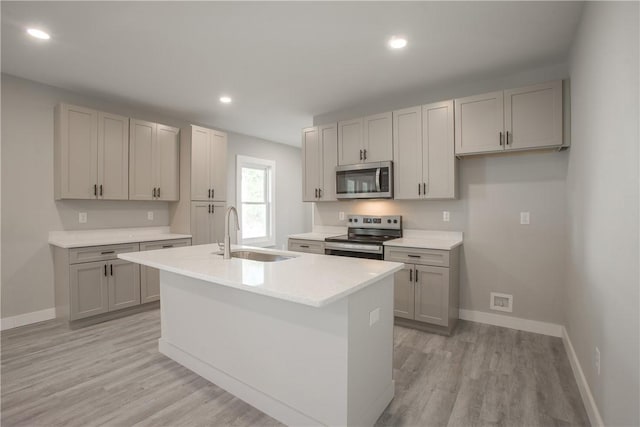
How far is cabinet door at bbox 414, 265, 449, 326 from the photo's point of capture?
309 cm

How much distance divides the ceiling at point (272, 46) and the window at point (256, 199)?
210 centimetres

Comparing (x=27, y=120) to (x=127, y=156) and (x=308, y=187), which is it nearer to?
(x=127, y=156)

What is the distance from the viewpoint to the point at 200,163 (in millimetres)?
4477

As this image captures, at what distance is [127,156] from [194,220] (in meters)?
1.14

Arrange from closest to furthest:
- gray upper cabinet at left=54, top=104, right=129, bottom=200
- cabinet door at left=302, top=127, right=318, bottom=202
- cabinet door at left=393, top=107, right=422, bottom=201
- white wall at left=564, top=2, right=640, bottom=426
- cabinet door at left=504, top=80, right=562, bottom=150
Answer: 1. white wall at left=564, top=2, right=640, bottom=426
2. cabinet door at left=504, top=80, right=562, bottom=150
3. gray upper cabinet at left=54, top=104, right=129, bottom=200
4. cabinet door at left=393, top=107, right=422, bottom=201
5. cabinet door at left=302, top=127, right=318, bottom=202

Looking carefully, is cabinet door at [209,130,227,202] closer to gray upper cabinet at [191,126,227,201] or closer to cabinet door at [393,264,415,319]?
gray upper cabinet at [191,126,227,201]

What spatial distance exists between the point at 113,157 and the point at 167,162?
0.67 meters

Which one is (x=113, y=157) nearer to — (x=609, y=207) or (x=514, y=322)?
(x=609, y=207)

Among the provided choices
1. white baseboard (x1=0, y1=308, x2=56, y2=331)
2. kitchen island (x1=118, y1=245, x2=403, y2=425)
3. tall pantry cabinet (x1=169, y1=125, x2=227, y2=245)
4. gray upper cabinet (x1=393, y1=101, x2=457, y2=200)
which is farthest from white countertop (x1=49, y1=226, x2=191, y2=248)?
gray upper cabinet (x1=393, y1=101, x2=457, y2=200)

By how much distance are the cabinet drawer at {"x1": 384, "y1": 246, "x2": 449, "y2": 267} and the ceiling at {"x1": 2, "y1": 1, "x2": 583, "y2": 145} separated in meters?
1.83

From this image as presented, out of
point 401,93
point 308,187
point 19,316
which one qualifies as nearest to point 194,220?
point 308,187

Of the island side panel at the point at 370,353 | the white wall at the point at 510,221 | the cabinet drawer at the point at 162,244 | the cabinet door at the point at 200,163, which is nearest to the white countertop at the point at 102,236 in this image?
the cabinet drawer at the point at 162,244

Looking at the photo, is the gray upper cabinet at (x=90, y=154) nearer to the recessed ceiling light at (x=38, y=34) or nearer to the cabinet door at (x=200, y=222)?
the cabinet door at (x=200, y=222)

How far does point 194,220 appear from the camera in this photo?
4.40 metres
